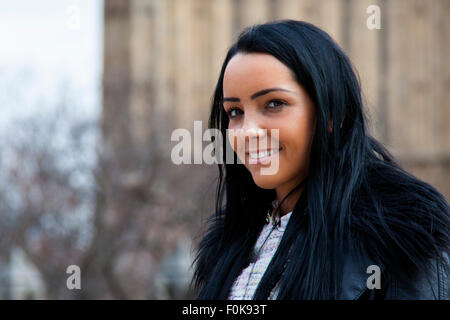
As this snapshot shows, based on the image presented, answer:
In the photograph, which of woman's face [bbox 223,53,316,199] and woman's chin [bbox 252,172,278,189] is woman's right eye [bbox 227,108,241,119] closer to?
woman's face [bbox 223,53,316,199]

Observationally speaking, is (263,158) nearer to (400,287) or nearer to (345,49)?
(400,287)

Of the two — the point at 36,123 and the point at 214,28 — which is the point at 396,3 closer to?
the point at 214,28

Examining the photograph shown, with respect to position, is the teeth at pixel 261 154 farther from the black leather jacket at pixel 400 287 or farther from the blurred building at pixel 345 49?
the blurred building at pixel 345 49

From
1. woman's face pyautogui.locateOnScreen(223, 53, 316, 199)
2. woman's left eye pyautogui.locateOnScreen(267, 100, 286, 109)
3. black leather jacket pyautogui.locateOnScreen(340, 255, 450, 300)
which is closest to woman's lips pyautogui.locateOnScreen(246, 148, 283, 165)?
woman's face pyautogui.locateOnScreen(223, 53, 316, 199)

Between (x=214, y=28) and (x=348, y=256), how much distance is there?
28.2 metres

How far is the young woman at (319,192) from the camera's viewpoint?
7.07 ft

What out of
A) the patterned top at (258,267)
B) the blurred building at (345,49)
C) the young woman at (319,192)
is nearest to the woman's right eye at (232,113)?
the young woman at (319,192)

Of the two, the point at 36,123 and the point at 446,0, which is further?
the point at 446,0

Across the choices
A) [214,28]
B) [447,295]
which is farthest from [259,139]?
[214,28]

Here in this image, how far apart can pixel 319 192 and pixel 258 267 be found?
1.11 feet

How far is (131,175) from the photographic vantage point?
14062 millimetres

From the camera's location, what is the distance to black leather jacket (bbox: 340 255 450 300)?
2102mm

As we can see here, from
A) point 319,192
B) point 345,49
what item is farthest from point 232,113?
point 345,49

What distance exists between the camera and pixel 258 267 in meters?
2.48
